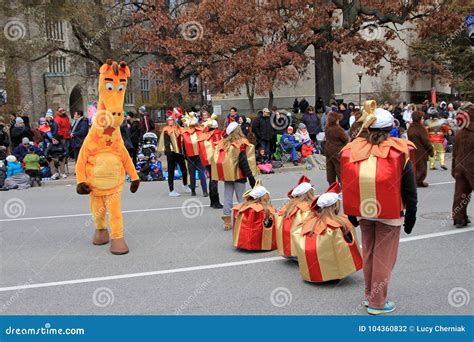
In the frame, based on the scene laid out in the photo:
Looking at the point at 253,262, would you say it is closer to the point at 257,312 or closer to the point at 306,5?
the point at 257,312

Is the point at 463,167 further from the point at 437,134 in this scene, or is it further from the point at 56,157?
the point at 56,157

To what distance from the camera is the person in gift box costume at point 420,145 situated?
1174 cm

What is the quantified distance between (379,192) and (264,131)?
500 inches

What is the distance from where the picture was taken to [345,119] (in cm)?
1834

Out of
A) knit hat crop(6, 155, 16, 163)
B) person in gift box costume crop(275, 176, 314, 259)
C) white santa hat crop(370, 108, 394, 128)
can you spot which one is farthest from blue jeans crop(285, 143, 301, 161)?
white santa hat crop(370, 108, 394, 128)

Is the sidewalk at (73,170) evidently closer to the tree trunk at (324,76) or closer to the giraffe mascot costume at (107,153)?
the tree trunk at (324,76)

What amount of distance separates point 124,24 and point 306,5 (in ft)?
28.7

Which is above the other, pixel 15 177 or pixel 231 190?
pixel 231 190

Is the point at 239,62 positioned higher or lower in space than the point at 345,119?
higher

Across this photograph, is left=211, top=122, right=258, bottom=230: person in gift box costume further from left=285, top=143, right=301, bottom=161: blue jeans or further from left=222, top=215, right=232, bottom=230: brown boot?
left=285, top=143, right=301, bottom=161: blue jeans

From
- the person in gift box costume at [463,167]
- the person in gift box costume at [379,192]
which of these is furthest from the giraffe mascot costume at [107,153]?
the person in gift box costume at [463,167]

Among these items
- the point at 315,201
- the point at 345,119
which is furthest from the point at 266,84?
the point at 315,201

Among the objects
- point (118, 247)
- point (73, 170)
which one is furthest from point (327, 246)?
point (73, 170)

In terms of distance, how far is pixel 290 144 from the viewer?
17.3 m
